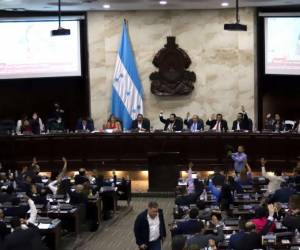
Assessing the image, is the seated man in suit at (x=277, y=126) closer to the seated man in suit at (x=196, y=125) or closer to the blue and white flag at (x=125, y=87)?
the seated man in suit at (x=196, y=125)

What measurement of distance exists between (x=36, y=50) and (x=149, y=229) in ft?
56.8

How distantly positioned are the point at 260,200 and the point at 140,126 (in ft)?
31.2

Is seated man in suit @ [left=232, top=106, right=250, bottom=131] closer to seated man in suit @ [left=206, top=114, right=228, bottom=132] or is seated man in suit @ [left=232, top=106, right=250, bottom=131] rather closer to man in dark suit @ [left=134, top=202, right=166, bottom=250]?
seated man in suit @ [left=206, top=114, right=228, bottom=132]

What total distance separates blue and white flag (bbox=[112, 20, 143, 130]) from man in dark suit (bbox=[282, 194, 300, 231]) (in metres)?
14.2

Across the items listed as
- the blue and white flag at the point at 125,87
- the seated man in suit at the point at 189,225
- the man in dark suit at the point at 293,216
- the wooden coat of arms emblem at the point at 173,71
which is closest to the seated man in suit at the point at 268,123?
the wooden coat of arms emblem at the point at 173,71

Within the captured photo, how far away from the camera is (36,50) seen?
2878 cm

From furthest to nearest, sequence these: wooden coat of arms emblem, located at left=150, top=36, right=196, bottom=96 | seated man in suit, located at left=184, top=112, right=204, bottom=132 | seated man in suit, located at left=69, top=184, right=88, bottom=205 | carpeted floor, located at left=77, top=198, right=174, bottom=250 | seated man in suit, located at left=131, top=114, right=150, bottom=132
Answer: wooden coat of arms emblem, located at left=150, top=36, right=196, bottom=96 → seated man in suit, located at left=131, top=114, right=150, bottom=132 → seated man in suit, located at left=184, top=112, right=204, bottom=132 → seated man in suit, located at left=69, top=184, right=88, bottom=205 → carpeted floor, located at left=77, top=198, right=174, bottom=250

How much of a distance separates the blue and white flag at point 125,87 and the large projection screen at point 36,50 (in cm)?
169

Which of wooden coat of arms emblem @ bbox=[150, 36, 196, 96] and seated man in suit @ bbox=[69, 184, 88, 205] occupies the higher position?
wooden coat of arms emblem @ bbox=[150, 36, 196, 96]

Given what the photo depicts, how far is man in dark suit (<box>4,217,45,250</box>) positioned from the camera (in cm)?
1340

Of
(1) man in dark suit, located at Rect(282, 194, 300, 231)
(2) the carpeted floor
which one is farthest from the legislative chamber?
(1) man in dark suit, located at Rect(282, 194, 300, 231)

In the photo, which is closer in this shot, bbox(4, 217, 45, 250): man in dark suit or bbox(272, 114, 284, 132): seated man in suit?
bbox(4, 217, 45, 250): man in dark suit

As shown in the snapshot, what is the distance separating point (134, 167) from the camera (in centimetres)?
2609

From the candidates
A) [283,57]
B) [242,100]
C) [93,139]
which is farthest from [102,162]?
[283,57]
